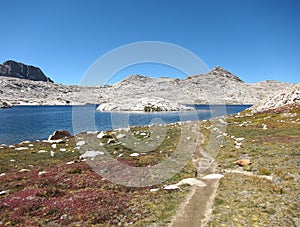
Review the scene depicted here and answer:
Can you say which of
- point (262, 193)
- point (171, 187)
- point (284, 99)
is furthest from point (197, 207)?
point (284, 99)

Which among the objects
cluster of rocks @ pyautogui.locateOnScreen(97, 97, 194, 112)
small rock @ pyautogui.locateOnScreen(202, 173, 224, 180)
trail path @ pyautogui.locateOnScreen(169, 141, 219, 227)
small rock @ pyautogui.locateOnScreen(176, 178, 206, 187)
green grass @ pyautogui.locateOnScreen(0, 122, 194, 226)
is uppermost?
cluster of rocks @ pyautogui.locateOnScreen(97, 97, 194, 112)

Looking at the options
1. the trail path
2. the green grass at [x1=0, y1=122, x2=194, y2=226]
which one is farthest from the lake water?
the trail path

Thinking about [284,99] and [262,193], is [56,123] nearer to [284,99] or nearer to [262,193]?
[284,99]

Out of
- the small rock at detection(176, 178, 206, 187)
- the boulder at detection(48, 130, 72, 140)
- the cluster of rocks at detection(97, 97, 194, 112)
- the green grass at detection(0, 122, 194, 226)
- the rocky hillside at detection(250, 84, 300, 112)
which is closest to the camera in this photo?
the green grass at detection(0, 122, 194, 226)

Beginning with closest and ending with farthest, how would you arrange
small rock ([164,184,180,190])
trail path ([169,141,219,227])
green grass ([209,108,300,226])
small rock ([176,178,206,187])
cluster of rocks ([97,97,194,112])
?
green grass ([209,108,300,226]) < trail path ([169,141,219,227]) < small rock ([164,184,180,190]) < small rock ([176,178,206,187]) < cluster of rocks ([97,97,194,112])

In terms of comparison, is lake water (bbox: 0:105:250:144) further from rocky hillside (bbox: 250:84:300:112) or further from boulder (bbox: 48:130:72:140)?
rocky hillside (bbox: 250:84:300:112)

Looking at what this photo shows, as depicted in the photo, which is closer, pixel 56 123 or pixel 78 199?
pixel 78 199

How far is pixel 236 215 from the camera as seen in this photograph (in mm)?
11594

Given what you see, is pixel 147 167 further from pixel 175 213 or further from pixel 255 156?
pixel 255 156

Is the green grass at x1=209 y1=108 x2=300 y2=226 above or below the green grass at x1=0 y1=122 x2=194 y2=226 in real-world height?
above

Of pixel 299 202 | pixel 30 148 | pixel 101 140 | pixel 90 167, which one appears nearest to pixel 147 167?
pixel 90 167

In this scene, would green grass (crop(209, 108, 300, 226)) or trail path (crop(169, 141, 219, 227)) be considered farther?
trail path (crop(169, 141, 219, 227))

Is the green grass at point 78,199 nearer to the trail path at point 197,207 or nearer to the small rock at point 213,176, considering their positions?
the trail path at point 197,207

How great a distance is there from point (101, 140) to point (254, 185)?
2597 centimetres
